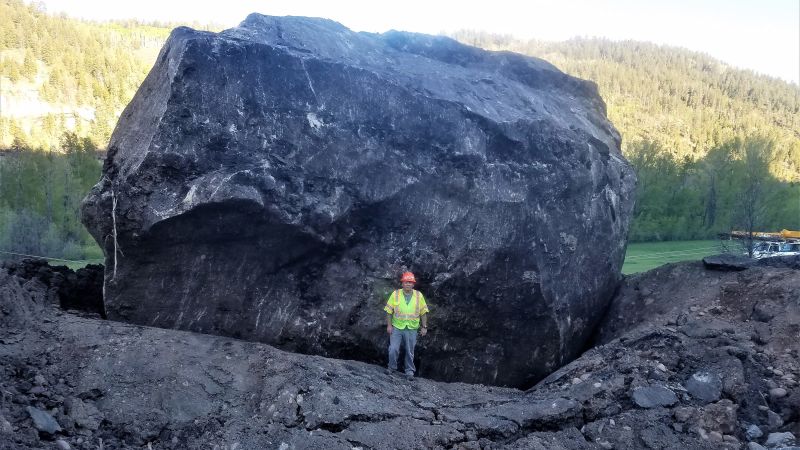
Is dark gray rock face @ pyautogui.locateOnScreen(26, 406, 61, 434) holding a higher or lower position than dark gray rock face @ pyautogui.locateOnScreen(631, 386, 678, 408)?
lower

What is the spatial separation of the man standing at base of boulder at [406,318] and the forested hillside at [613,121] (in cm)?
1404

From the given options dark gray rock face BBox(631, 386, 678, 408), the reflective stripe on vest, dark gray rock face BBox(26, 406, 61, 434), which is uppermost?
the reflective stripe on vest

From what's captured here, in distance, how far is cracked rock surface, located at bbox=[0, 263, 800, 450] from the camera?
4.48 m

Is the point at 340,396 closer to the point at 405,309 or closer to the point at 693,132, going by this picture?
the point at 405,309

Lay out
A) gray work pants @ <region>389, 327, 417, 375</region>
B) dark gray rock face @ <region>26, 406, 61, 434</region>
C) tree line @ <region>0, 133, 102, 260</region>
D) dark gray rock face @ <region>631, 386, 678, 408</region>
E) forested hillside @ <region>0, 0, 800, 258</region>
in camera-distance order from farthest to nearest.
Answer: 1. forested hillside @ <region>0, 0, 800, 258</region>
2. tree line @ <region>0, 133, 102, 260</region>
3. gray work pants @ <region>389, 327, 417, 375</region>
4. dark gray rock face @ <region>631, 386, 678, 408</region>
5. dark gray rock face @ <region>26, 406, 61, 434</region>

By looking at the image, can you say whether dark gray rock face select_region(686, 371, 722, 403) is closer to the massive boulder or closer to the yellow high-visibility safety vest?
the massive boulder

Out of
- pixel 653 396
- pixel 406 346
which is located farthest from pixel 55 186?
pixel 653 396

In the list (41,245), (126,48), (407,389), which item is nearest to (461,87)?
(407,389)

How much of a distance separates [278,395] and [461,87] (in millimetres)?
4645

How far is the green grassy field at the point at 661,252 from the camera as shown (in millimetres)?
19594

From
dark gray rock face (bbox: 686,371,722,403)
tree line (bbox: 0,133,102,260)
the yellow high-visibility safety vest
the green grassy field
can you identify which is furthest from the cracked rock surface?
tree line (bbox: 0,133,102,260)

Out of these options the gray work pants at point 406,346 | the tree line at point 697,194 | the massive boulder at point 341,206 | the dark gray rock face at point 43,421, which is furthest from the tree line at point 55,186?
the tree line at point 697,194

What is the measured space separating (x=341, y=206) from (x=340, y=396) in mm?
2182

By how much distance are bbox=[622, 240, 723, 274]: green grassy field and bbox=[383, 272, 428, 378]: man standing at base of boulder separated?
43.6ft
